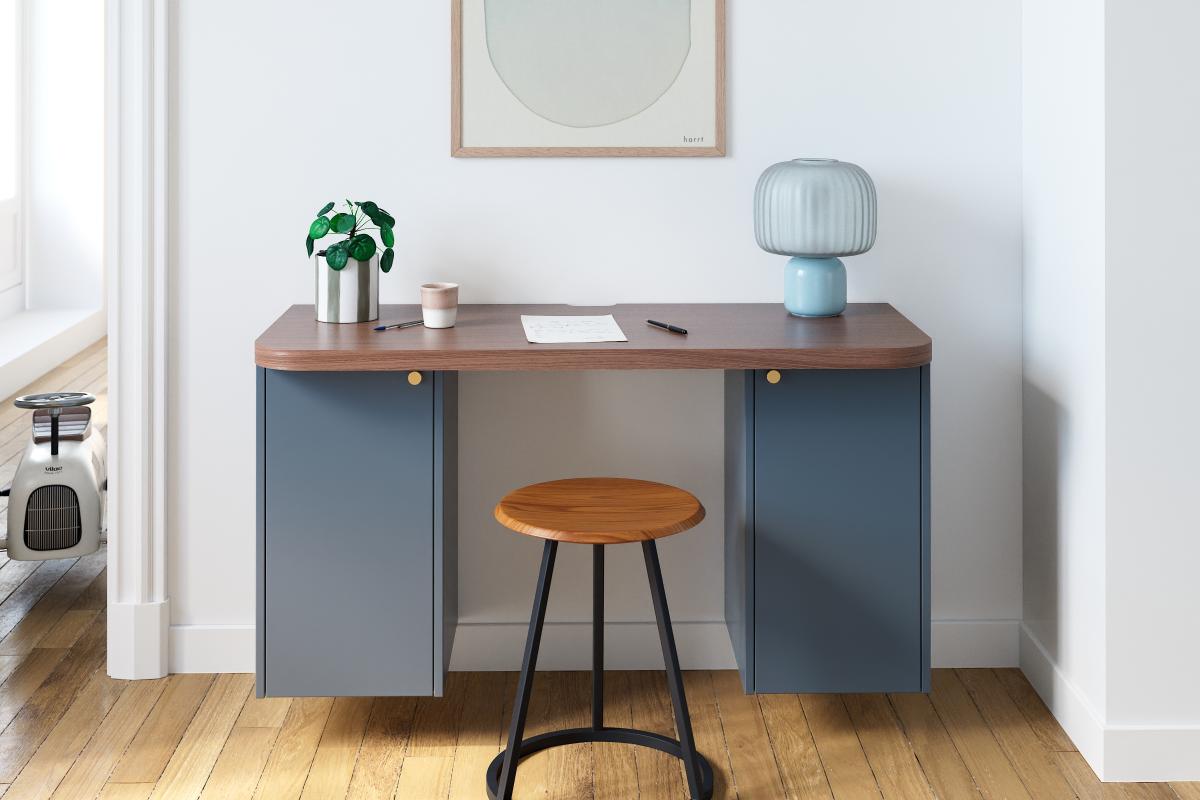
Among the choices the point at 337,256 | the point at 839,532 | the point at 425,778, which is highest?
the point at 337,256

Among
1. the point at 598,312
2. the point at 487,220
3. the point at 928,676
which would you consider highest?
the point at 487,220

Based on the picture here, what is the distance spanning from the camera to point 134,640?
3.04 metres

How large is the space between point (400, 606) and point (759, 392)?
87 centimetres

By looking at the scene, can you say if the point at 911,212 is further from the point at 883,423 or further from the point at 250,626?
the point at 250,626

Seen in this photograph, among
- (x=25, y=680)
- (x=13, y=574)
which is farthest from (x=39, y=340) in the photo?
(x=25, y=680)

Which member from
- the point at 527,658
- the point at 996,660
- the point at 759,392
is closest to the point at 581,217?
the point at 759,392

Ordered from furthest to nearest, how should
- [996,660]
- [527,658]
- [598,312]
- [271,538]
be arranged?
[996,660] → [598,312] → [271,538] → [527,658]

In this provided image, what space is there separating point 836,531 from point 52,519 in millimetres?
2232

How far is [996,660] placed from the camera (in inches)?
123

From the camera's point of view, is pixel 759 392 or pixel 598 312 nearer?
pixel 759 392

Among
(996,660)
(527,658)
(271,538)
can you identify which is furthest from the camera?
(996,660)

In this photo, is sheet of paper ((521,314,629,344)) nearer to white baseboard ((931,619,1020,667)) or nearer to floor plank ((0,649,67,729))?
white baseboard ((931,619,1020,667))

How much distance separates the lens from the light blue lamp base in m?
2.79
